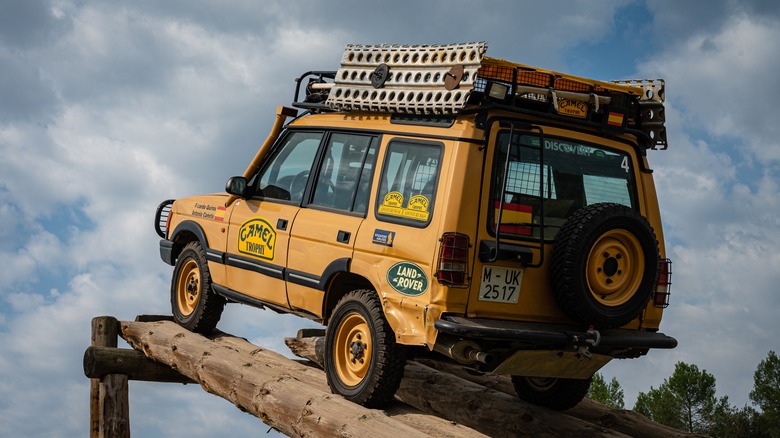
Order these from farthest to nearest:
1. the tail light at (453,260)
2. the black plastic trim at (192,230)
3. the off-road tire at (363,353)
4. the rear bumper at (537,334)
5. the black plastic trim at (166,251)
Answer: the black plastic trim at (166,251), the black plastic trim at (192,230), the off-road tire at (363,353), the tail light at (453,260), the rear bumper at (537,334)

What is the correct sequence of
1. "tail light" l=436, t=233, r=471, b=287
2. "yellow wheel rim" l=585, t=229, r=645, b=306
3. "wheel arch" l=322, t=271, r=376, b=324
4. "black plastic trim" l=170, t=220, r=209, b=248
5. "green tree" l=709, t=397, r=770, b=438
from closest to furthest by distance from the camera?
"tail light" l=436, t=233, r=471, b=287, "yellow wheel rim" l=585, t=229, r=645, b=306, "wheel arch" l=322, t=271, r=376, b=324, "black plastic trim" l=170, t=220, r=209, b=248, "green tree" l=709, t=397, r=770, b=438

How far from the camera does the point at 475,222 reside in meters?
6.24

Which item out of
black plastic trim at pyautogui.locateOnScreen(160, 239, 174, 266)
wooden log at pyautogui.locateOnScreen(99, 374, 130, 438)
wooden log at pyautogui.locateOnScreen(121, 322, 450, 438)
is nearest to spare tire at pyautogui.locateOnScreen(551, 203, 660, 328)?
wooden log at pyautogui.locateOnScreen(121, 322, 450, 438)

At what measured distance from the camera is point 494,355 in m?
6.38

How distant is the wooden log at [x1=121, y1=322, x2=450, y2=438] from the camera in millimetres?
6660

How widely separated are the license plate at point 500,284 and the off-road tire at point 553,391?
81.0 inches

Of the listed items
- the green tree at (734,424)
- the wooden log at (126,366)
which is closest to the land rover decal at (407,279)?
the wooden log at (126,366)

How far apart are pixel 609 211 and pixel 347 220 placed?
2022mm

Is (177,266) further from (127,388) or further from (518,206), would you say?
(518,206)

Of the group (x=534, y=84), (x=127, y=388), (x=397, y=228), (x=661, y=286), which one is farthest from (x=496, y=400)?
(x=127, y=388)

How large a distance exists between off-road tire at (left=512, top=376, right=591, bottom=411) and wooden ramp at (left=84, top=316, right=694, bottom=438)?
174 mm

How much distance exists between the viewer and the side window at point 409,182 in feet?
21.1

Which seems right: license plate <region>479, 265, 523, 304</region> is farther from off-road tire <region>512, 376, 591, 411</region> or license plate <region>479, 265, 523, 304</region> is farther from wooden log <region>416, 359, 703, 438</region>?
off-road tire <region>512, 376, 591, 411</region>

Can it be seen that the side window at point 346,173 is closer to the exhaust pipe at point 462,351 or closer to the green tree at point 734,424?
the exhaust pipe at point 462,351
